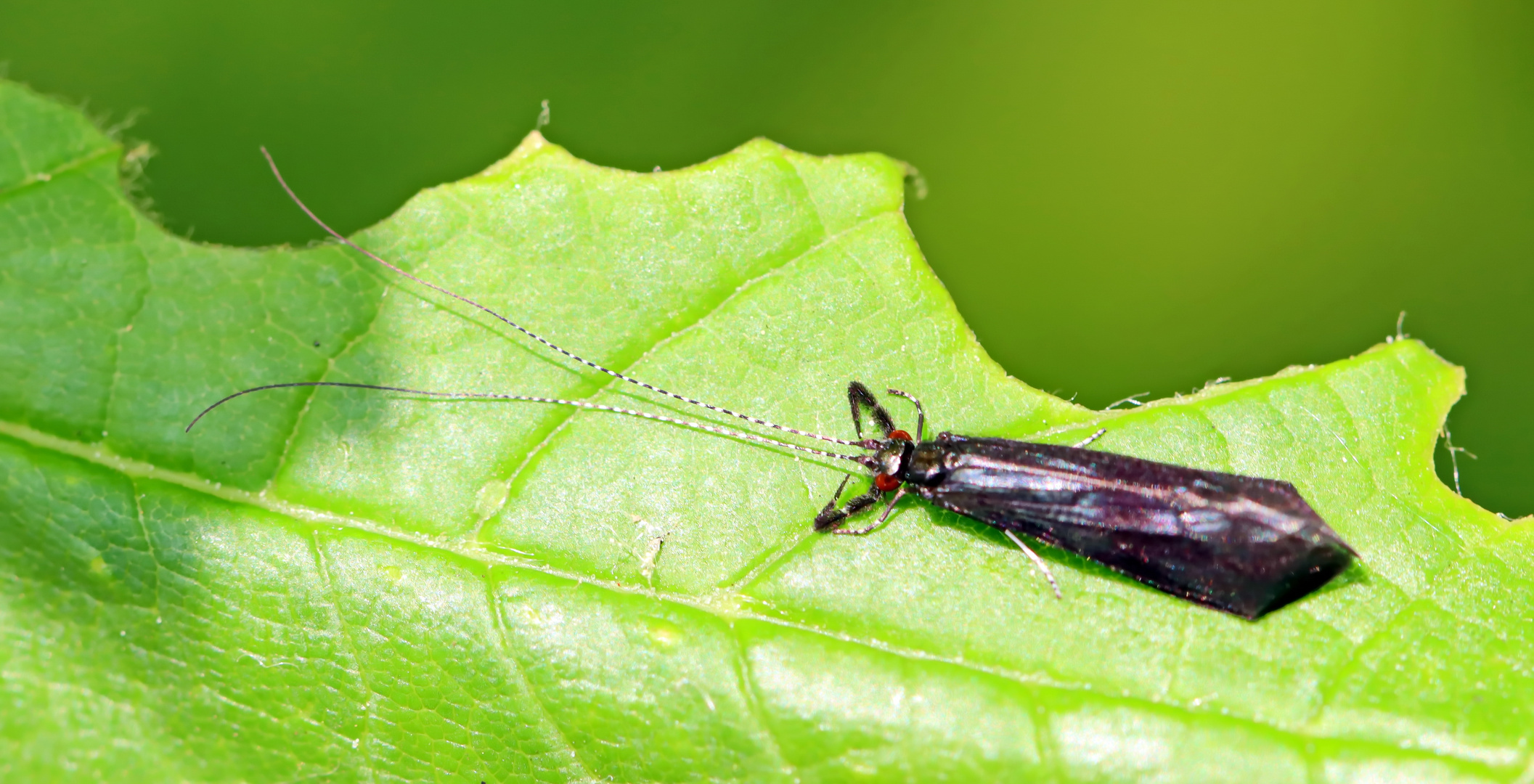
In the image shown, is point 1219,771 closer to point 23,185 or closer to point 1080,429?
point 1080,429

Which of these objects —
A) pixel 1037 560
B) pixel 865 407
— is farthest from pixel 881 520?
pixel 1037 560

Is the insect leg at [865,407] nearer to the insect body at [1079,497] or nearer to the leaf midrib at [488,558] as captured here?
the insect body at [1079,497]

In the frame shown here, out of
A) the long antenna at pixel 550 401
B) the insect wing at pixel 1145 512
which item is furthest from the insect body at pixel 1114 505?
the long antenna at pixel 550 401

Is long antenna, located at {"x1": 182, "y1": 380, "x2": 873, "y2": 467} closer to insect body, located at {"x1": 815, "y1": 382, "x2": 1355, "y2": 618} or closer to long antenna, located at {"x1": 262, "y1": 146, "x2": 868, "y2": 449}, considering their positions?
long antenna, located at {"x1": 262, "y1": 146, "x2": 868, "y2": 449}

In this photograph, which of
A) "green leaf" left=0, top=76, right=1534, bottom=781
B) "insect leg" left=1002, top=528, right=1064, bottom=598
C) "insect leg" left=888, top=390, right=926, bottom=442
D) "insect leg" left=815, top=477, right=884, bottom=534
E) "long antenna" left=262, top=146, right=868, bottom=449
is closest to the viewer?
"green leaf" left=0, top=76, right=1534, bottom=781

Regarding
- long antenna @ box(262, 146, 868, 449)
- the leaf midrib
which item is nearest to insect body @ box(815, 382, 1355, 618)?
long antenna @ box(262, 146, 868, 449)
